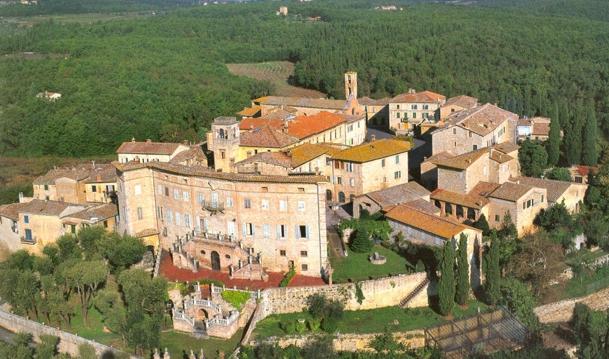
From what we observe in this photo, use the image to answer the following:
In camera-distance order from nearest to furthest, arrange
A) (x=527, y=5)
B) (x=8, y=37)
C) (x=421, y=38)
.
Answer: (x=8, y=37) → (x=421, y=38) → (x=527, y=5)

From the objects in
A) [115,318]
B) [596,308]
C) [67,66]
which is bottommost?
[596,308]

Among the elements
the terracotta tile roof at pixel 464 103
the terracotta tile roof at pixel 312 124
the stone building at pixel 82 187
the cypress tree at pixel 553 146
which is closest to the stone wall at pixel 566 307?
the cypress tree at pixel 553 146

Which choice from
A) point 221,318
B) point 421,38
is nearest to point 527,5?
point 421,38

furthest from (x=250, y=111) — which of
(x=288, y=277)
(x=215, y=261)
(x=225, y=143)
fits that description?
(x=288, y=277)

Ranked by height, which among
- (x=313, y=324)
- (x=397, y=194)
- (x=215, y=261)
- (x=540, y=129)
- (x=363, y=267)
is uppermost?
(x=540, y=129)


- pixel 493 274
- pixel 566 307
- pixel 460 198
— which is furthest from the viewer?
pixel 460 198

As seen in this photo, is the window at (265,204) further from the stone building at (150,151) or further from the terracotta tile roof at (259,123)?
the terracotta tile roof at (259,123)

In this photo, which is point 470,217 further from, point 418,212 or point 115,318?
point 115,318

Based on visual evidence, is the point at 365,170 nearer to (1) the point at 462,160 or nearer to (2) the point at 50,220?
(1) the point at 462,160
